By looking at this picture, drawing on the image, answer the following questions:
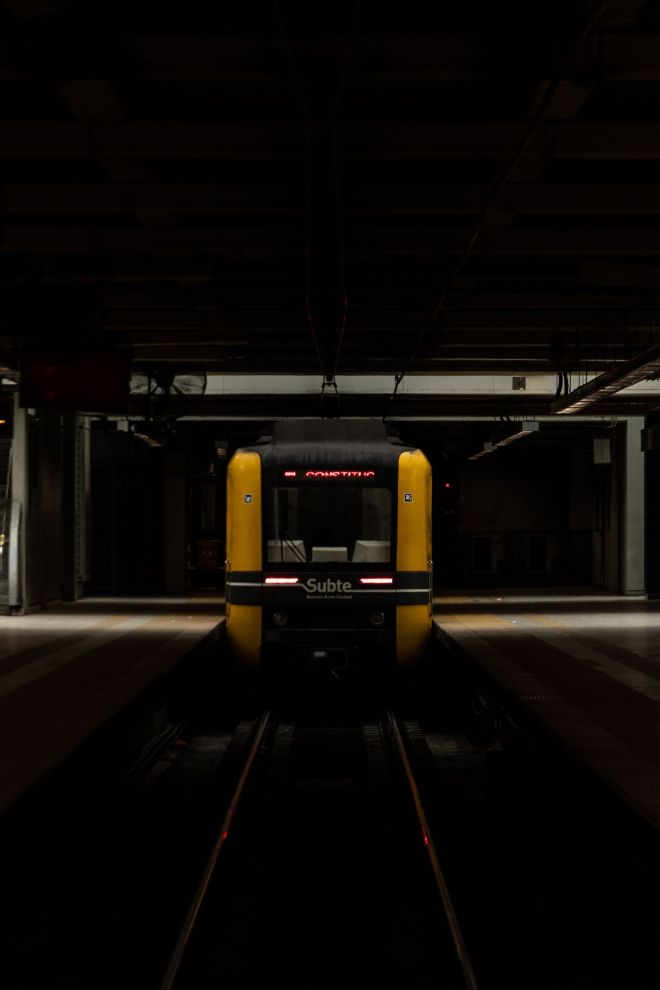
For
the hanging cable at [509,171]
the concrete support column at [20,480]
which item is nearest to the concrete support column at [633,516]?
the hanging cable at [509,171]

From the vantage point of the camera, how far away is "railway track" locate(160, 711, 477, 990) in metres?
6.25

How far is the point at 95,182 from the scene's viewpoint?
9383 mm

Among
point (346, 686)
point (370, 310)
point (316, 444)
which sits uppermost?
point (370, 310)

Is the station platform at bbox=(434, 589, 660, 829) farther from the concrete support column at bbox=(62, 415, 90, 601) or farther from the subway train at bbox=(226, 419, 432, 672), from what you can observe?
the concrete support column at bbox=(62, 415, 90, 601)

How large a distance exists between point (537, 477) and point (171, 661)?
69.0 ft

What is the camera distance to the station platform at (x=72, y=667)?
7.88m

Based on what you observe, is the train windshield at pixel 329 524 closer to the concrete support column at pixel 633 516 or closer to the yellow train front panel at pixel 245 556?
the yellow train front panel at pixel 245 556

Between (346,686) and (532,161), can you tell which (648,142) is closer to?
(532,161)

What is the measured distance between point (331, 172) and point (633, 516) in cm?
1871

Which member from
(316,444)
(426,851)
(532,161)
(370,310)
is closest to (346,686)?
(316,444)

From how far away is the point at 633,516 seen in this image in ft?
82.4

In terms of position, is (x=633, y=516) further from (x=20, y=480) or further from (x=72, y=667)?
(x=72, y=667)

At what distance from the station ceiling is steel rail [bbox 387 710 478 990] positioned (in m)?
4.01

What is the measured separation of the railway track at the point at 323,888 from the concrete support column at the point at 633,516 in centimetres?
1390
